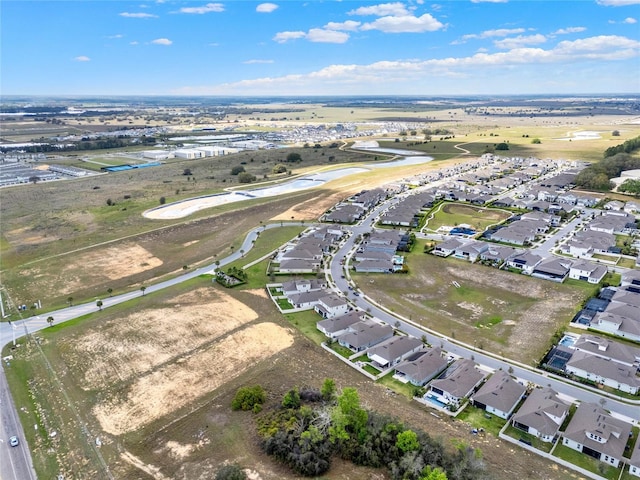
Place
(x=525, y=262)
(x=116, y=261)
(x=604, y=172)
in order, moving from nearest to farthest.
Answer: (x=525, y=262)
(x=116, y=261)
(x=604, y=172)

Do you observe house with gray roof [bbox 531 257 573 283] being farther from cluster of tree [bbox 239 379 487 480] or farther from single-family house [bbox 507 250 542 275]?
cluster of tree [bbox 239 379 487 480]

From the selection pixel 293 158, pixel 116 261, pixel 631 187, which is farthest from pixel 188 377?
pixel 293 158

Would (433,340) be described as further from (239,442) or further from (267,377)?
(239,442)

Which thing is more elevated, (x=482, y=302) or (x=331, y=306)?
(x=331, y=306)

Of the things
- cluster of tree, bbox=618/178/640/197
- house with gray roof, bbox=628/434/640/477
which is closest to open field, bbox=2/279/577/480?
house with gray roof, bbox=628/434/640/477

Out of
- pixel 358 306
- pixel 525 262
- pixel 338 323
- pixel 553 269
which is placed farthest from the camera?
pixel 525 262

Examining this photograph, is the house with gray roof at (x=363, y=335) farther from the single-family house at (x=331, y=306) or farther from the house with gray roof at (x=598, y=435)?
the house with gray roof at (x=598, y=435)

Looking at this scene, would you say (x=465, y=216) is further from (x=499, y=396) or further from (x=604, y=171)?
(x=499, y=396)

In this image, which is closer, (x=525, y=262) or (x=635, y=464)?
(x=635, y=464)
